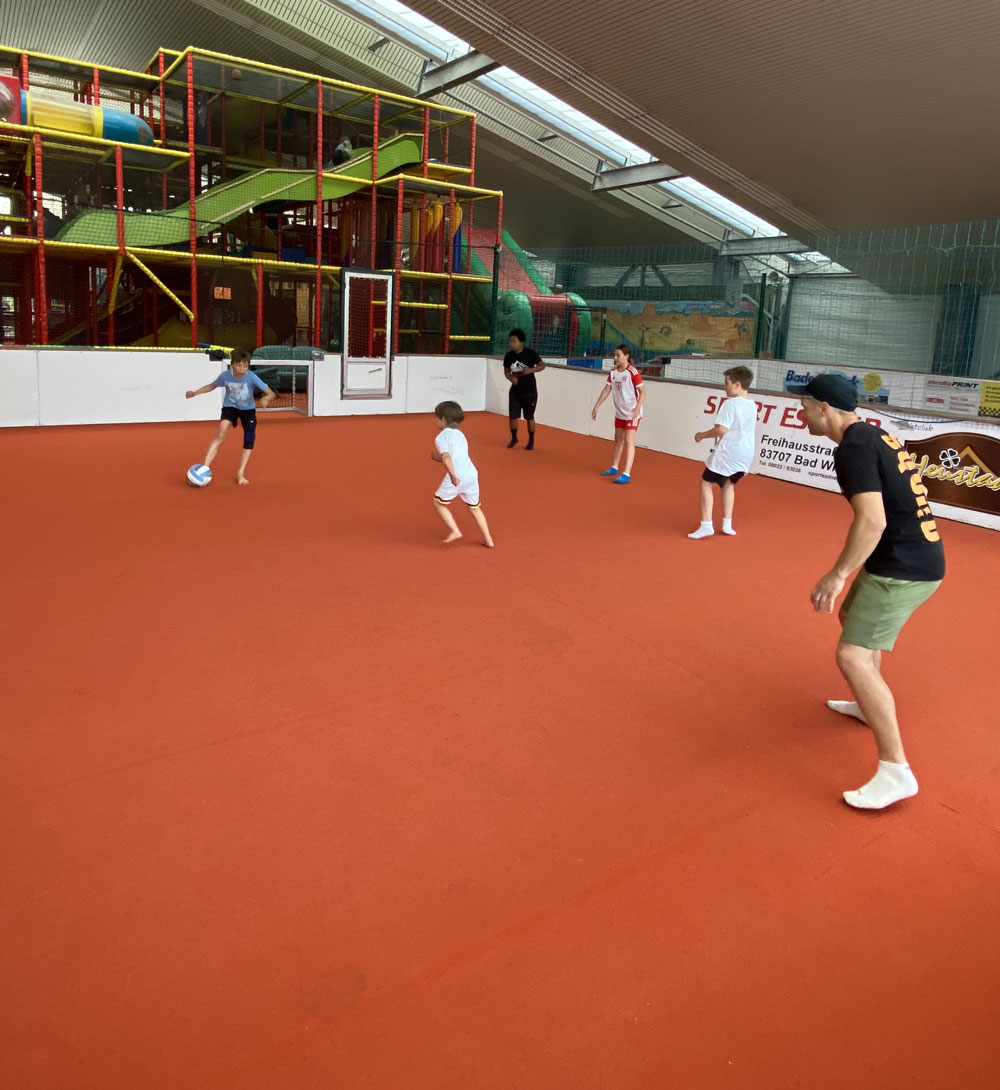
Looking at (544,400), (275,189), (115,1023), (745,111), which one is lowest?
(115,1023)

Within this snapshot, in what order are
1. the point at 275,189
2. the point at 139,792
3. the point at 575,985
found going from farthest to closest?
the point at 275,189 < the point at 139,792 < the point at 575,985

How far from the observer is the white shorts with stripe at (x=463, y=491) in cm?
729

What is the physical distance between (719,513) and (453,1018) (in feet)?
24.7

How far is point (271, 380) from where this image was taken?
19.4 m

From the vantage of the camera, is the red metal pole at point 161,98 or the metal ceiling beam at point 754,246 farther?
the metal ceiling beam at point 754,246

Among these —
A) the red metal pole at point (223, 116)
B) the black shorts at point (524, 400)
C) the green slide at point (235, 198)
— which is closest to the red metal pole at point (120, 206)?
the green slide at point (235, 198)

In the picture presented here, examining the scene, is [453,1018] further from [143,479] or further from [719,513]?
[143,479]

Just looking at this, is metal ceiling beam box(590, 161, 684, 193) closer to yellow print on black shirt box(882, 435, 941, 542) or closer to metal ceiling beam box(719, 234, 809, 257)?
metal ceiling beam box(719, 234, 809, 257)

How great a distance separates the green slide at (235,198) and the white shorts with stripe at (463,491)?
12.1 meters

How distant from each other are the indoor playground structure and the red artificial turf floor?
1203cm

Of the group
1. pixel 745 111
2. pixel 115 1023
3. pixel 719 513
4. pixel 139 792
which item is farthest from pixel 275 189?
pixel 115 1023

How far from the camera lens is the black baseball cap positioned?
3.71 metres

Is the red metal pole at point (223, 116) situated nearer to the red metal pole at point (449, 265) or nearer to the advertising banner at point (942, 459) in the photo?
the red metal pole at point (449, 265)

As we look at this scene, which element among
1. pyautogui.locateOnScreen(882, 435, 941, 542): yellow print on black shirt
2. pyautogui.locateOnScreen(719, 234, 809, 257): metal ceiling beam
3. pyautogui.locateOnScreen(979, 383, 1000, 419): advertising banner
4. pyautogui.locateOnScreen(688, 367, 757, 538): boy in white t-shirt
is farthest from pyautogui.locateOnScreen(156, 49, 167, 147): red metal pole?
pyautogui.locateOnScreen(882, 435, 941, 542): yellow print on black shirt
